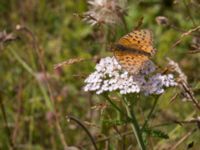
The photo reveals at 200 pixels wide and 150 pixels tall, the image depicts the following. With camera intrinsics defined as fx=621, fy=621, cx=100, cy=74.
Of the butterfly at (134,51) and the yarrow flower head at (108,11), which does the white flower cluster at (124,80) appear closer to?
the butterfly at (134,51)

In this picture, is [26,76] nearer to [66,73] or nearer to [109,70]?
[66,73]

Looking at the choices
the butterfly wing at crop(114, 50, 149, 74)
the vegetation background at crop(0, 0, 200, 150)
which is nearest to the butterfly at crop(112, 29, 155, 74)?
the butterfly wing at crop(114, 50, 149, 74)

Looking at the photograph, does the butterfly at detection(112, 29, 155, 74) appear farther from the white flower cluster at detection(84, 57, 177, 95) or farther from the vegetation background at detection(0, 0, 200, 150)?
the vegetation background at detection(0, 0, 200, 150)

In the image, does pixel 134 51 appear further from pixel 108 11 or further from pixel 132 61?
pixel 108 11

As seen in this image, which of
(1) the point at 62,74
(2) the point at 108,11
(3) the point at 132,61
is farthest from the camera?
→ (1) the point at 62,74

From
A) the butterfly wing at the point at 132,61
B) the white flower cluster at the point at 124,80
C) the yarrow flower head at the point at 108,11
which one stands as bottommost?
the white flower cluster at the point at 124,80

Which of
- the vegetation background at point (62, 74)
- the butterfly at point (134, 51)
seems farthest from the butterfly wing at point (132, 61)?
the vegetation background at point (62, 74)

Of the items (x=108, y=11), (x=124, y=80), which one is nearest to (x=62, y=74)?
(x=108, y=11)
